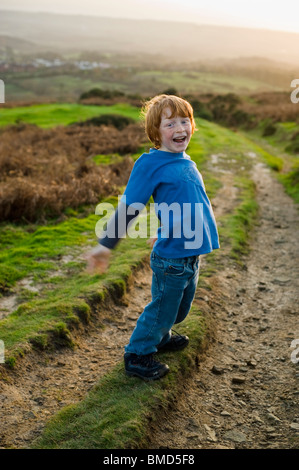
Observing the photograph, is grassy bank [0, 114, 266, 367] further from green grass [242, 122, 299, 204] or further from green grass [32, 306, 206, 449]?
green grass [242, 122, 299, 204]

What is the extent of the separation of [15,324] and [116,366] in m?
1.28

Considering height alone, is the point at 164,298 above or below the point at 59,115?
below

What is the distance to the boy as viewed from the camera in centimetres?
318

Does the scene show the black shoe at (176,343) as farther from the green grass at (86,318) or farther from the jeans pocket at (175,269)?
the jeans pocket at (175,269)

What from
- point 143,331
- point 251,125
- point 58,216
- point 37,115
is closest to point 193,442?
point 143,331

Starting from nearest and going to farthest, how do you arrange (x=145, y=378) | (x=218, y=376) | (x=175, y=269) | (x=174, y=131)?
(x=174, y=131) < (x=175, y=269) < (x=145, y=378) < (x=218, y=376)

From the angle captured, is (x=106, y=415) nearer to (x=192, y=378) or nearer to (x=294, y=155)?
(x=192, y=378)

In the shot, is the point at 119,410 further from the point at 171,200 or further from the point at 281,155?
the point at 281,155

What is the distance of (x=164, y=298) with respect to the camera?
343 centimetres

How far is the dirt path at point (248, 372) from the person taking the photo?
339cm

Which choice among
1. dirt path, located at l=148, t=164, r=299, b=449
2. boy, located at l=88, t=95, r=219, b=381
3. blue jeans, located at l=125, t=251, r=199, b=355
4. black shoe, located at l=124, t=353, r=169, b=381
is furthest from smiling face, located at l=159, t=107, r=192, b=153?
dirt path, located at l=148, t=164, r=299, b=449

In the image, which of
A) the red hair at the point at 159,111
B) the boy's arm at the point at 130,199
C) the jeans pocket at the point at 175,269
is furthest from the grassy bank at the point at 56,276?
the red hair at the point at 159,111

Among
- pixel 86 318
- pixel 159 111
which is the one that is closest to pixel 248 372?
pixel 86 318

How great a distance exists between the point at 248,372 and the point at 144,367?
1.19 metres
